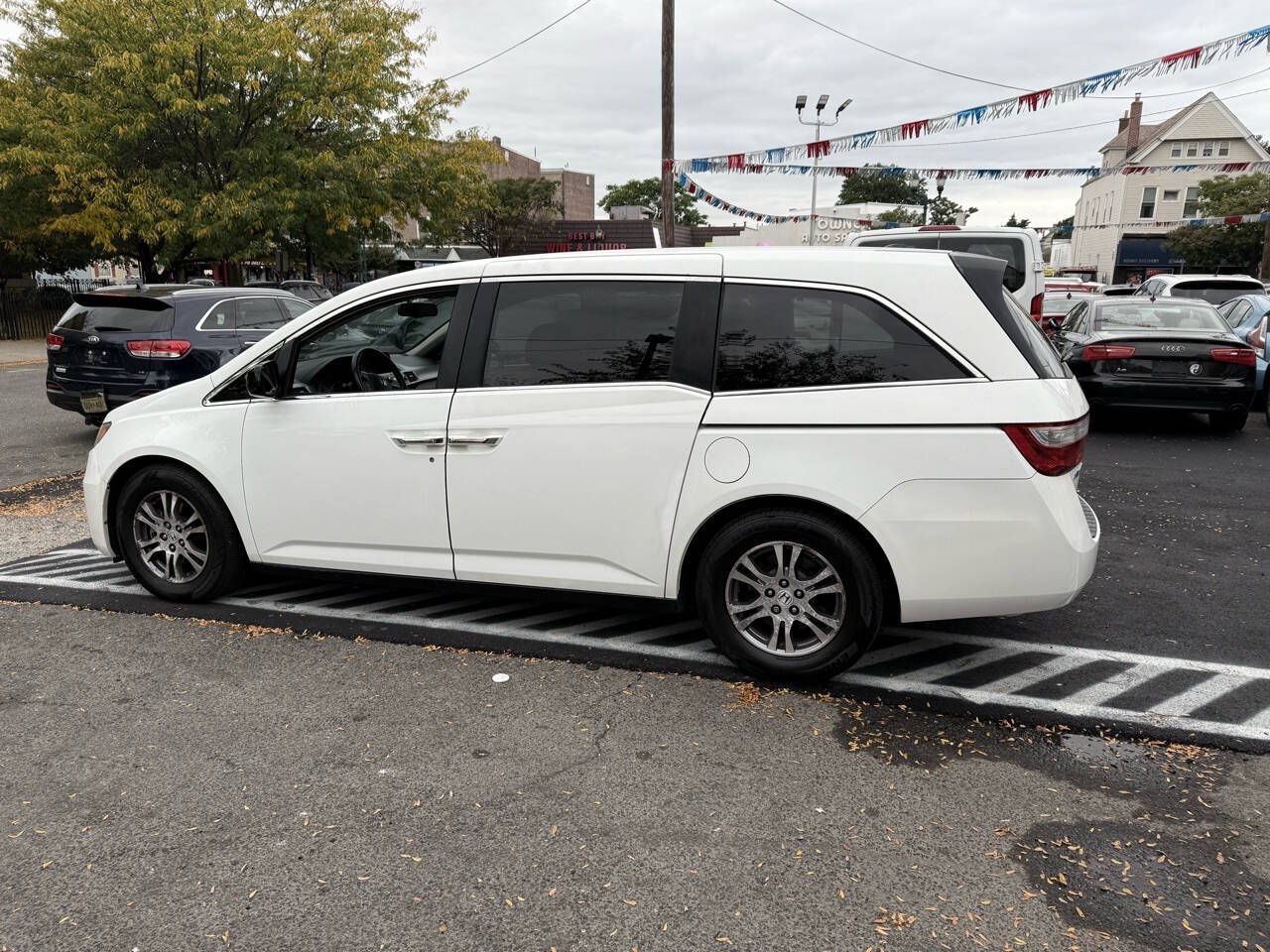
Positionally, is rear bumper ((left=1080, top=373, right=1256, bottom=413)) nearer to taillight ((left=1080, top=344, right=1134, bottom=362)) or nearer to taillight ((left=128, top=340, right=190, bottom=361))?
taillight ((left=1080, top=344, right=1134, bottom=362))

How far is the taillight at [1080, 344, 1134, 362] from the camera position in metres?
9.20

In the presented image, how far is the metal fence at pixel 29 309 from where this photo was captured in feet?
83.2

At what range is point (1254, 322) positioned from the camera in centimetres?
1102

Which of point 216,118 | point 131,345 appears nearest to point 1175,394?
point 131,345

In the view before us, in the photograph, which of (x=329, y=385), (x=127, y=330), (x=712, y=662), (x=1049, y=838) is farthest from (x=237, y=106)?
(x=1049, y=838)

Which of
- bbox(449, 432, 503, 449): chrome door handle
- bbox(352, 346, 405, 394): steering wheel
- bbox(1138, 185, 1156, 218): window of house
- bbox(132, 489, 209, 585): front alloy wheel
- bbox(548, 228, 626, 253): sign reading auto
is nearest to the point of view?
bbox(449, 432, 503, 449): chrome door handle

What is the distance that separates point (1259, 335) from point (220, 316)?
11.9m

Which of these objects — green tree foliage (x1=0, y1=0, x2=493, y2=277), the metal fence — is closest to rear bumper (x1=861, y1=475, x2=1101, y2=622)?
green tree foliage (x1=0, y1=0, x2=493, y2=277)

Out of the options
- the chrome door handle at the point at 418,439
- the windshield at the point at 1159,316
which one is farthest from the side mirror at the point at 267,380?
the windshield at the point at 1159,316

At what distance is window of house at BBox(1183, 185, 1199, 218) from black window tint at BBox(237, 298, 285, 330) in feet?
209

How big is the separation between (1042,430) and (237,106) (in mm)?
21724

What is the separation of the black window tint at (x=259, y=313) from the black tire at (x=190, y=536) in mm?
5265

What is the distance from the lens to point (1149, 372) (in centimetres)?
926

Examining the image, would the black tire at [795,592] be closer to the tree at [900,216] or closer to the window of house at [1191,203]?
the tree at [900,216]
